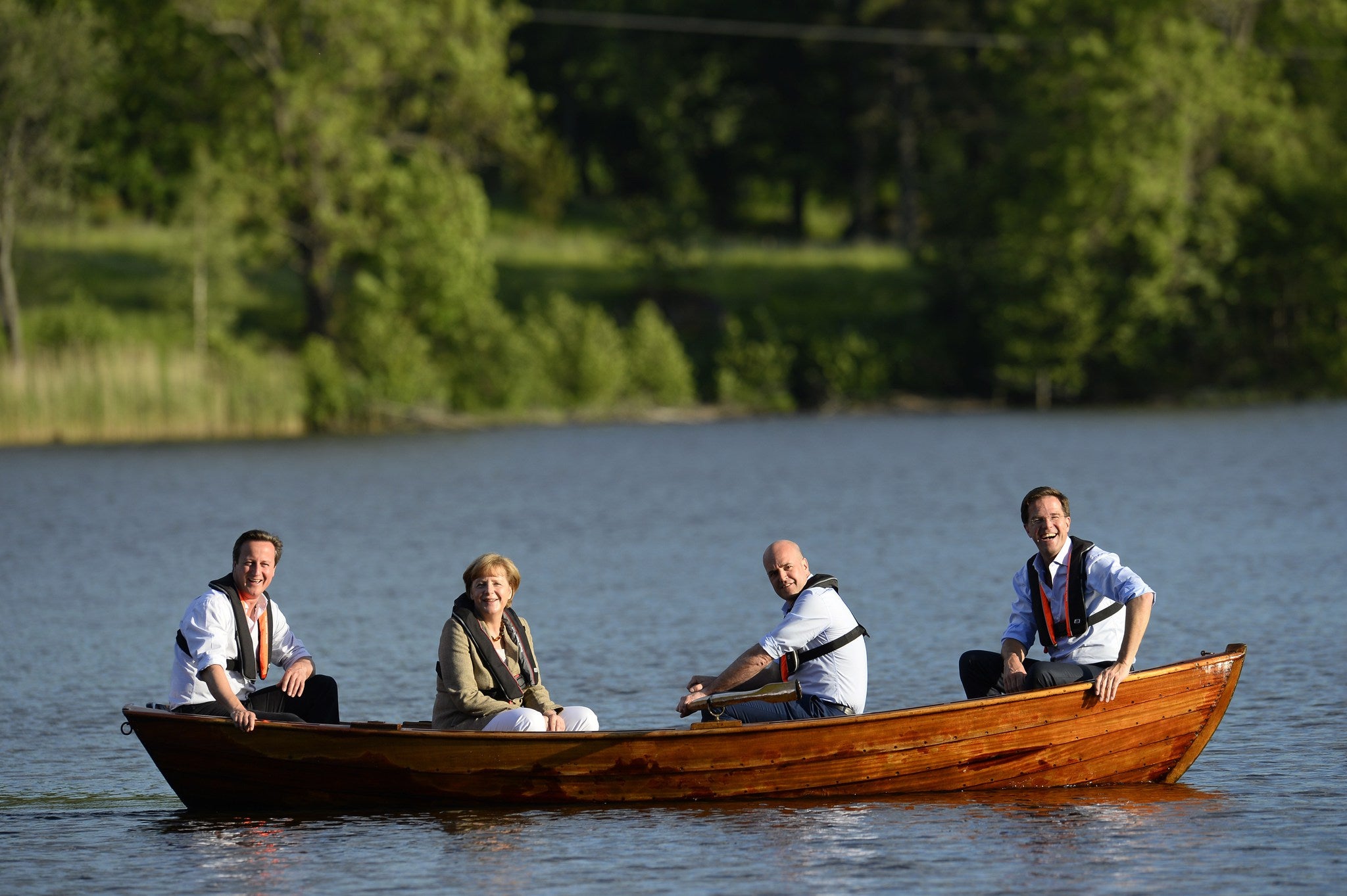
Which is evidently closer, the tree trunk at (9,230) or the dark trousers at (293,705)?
the dark trousers at (293,705)

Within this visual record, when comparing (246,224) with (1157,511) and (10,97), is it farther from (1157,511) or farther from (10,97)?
(1157,511)

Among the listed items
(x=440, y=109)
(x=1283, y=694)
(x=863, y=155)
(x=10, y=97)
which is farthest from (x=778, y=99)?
(x=1283, y=694)

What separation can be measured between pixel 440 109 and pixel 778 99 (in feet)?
101

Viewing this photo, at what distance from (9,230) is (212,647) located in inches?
1854

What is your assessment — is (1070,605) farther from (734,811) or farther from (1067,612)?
(734,811)

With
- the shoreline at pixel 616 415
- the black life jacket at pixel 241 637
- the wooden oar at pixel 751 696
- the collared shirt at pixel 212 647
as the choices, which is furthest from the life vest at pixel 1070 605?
the shoreline at pixel 616 415

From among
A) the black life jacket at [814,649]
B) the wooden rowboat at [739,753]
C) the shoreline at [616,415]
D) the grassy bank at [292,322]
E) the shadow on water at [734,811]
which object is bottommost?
the shadow on water at [734,811]

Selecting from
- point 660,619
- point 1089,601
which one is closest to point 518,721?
point 1089,601

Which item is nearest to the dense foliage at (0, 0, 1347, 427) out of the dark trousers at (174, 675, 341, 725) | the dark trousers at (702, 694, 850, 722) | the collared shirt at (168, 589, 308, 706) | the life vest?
the dark trousers at (174, 675, 341, 725)

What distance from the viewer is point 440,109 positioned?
192 feet

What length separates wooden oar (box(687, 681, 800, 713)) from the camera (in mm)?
11164

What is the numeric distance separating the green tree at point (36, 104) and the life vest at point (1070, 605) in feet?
149

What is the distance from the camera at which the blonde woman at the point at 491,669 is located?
35.4 ft

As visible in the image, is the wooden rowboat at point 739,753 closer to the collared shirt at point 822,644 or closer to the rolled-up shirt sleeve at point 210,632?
the collared shirt at point 822,644
